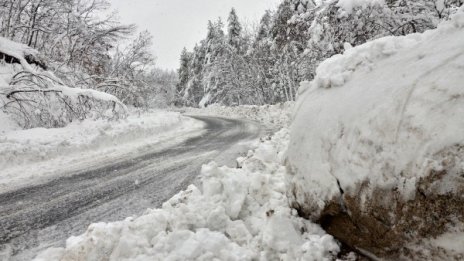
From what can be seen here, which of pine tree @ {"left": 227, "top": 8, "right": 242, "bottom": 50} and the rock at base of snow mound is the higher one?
pine tree @ {"left": 227, "top": 8, "right": 242, "bottom": 50}

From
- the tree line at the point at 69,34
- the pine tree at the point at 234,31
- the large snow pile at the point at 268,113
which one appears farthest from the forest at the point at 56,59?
the pine tree at the point at 234,31

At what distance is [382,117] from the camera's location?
2279 millimetres

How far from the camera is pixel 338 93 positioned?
294cm

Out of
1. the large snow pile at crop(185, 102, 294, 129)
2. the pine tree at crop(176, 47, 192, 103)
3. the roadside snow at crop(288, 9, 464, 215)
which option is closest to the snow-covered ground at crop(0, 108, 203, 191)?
the roadside snow at crop(288, 9, 464, 215)

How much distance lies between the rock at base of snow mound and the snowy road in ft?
7.53

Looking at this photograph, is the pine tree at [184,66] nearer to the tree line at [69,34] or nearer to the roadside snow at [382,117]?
the tree line at [69,34]

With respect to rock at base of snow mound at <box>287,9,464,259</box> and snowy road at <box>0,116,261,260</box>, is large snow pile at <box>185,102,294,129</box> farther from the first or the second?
rock at base of snow mound at <box>287,9,464,259</box>

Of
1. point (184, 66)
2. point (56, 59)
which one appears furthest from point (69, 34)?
point (184, 66)

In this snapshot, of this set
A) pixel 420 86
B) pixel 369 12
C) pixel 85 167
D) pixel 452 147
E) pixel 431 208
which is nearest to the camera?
pixel 452 147

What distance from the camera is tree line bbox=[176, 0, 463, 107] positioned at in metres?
6.76

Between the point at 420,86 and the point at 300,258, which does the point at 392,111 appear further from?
the point at 300,258

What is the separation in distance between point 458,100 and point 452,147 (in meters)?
0.27

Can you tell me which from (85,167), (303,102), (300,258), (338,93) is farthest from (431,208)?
(85,167)

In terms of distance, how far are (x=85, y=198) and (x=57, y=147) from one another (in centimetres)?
500
